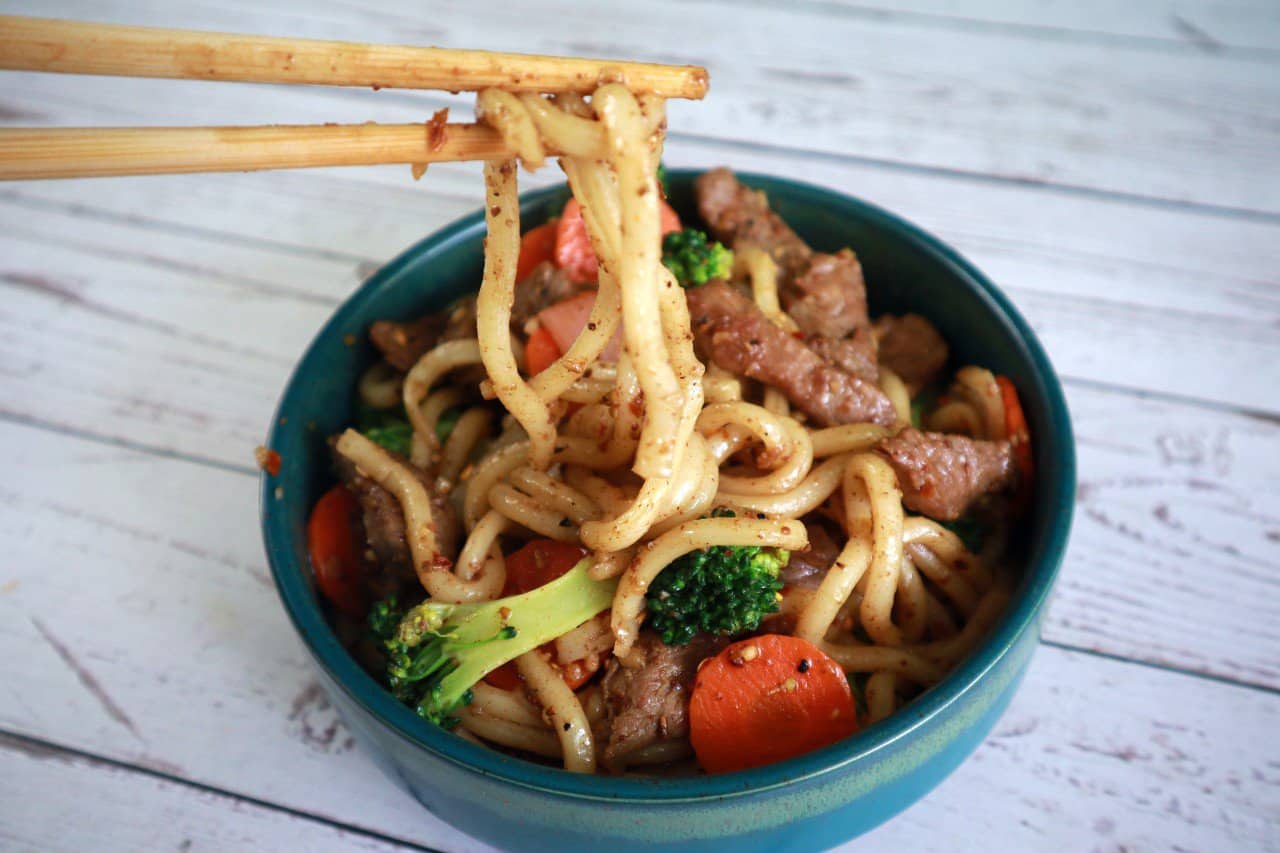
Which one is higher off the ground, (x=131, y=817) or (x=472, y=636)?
(x=472, y=636)

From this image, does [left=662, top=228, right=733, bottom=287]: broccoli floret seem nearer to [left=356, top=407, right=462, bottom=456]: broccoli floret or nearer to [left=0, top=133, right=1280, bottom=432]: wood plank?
[left=356, top=407, right=462, bottom=456]: broccoli floret

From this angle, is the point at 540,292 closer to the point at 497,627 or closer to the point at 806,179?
the point at 497,627

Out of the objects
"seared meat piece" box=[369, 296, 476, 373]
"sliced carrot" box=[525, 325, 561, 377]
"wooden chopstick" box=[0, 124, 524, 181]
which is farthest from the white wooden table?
"wooden chopstick" box=[0, 124, 524, 181]

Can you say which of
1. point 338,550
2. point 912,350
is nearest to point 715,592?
point 338,550

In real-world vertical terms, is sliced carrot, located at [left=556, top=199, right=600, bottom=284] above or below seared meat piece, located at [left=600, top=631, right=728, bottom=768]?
above

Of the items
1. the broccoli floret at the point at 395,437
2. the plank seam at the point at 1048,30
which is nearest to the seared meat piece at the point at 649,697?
the broccoli floret at the point at 395,437
